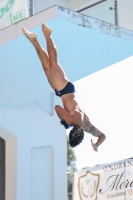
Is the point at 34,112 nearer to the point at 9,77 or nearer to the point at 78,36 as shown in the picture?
the point at 9,77

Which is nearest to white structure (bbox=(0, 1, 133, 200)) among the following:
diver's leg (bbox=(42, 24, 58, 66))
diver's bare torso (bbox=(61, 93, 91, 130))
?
diver's leg (bbox=(42, 24, 58, 66))

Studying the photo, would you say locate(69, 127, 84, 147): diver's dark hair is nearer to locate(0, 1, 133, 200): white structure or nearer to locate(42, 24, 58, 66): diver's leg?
locate(42, 24, 58, 66): diver's leg

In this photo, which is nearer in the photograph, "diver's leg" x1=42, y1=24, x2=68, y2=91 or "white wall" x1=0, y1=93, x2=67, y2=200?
"diver's leg" x1=42, y1=24, x2=68, y2=91

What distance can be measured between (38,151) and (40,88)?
1.84 metres

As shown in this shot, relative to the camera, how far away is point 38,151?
37.8 feet

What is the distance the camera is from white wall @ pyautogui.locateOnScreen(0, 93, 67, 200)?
11.0 meters

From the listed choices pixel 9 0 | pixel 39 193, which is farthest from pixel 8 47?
pixel 39 193

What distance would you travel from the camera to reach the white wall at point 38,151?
36.2ft

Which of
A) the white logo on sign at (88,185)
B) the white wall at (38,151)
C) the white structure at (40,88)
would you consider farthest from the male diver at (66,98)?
the white wall at (38,151)

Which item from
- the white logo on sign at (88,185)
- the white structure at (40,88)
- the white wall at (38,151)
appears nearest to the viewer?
the white structure at (40,88)

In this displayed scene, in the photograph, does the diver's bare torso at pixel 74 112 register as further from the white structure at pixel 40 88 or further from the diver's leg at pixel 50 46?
the white structure at pixel 40 88

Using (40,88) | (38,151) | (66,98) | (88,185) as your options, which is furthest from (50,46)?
(38,151)

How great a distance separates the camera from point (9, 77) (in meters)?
9.57

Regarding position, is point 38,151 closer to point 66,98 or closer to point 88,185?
point 88,185
